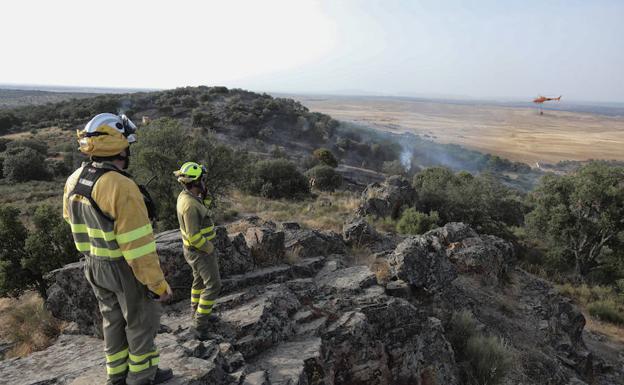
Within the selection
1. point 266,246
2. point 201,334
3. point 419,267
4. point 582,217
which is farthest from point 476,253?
point 582,217

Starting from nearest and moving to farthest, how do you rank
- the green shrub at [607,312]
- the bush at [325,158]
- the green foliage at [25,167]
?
the green shrub at [607,312] < the green foliage at [25,167] < the bush at [325,158]

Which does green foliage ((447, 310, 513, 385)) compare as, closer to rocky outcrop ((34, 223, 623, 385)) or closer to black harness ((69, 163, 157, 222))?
rocky outcrop ((34, 223, 623, 385))

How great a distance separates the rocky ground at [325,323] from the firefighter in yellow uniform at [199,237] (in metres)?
0.38

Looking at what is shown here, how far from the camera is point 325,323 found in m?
5.68

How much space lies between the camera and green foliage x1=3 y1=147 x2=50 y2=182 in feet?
89.6

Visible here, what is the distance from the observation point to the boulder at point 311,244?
869 cm

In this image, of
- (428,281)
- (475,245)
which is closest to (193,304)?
(428,281)

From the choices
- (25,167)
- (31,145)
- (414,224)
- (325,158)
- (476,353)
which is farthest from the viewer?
(325,158)

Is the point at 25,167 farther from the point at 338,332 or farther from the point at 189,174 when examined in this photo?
the point at 338,332

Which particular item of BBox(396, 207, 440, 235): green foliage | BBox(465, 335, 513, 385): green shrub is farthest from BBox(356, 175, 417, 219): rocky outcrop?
BBox(465, 335, 513, 385): green shrub

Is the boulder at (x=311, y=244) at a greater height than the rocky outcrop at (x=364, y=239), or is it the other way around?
the boulder at (x=311, y=244)

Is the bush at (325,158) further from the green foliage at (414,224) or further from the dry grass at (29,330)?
the dry grass at (29,330)

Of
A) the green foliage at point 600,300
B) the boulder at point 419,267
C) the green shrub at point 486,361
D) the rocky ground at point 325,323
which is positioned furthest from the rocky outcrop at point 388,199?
the green shrub at point 486,361

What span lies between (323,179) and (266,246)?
20.9 metres
